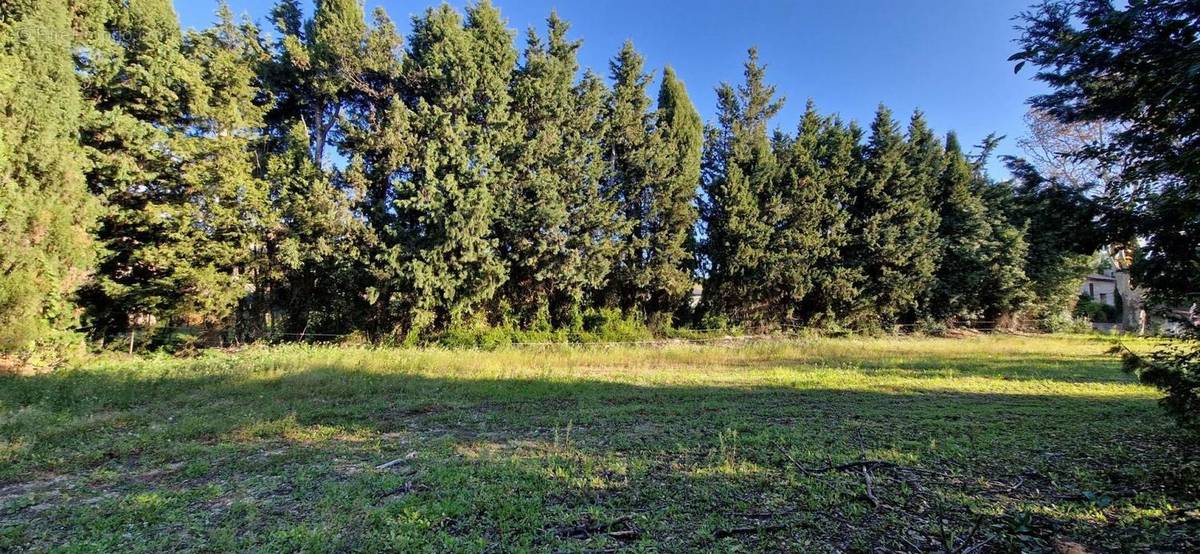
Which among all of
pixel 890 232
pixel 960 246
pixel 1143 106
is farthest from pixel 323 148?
pixel 960 246

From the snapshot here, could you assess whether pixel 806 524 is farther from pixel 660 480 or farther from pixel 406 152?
pixel 406 152

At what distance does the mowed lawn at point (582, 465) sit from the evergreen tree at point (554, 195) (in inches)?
313

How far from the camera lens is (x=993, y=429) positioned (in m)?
5.94

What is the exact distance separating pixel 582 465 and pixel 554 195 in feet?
42.9

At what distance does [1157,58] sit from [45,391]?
14.8 meters

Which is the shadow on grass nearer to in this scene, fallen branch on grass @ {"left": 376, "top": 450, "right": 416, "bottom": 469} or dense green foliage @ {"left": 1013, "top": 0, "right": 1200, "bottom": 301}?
fallen branch on grass @ {"left": 376, "top": 450, "right": 416, "bottom": 469}

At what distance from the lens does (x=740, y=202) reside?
19.9m

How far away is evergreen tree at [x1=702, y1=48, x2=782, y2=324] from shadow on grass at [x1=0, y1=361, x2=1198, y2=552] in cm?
1234

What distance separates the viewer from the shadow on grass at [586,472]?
3338 mm

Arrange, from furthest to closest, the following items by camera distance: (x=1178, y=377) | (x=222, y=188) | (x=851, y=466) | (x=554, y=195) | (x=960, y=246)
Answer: (x=960, y=246) < (x=554, y=195) < (x=222, y=188) < (x=851, y=466) < (x=1178, y=377)

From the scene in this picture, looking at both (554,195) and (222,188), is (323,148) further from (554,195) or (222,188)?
(554,195)

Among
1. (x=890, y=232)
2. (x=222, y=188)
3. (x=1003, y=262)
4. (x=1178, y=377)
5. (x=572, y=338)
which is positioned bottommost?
(x=572, y=338)

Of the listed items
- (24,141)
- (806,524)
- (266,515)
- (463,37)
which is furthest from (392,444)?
(463,37)

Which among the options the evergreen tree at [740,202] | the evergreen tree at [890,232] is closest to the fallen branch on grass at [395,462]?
the evergreen tree at [740,202]
